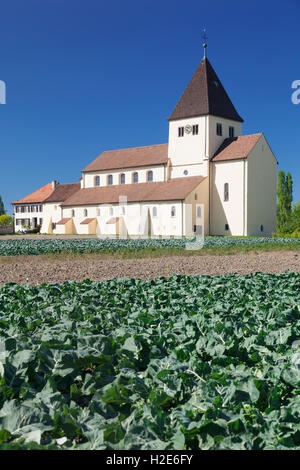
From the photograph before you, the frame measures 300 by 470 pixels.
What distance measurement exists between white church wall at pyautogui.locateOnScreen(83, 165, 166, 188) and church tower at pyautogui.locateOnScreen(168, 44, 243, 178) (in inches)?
65.0

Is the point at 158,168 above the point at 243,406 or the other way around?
above

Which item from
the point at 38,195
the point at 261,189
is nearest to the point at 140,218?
the point at 261,189

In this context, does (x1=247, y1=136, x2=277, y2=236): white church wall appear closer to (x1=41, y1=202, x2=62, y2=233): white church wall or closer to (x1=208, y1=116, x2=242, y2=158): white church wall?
(x1=208, y1=116, x2=242, y2=158): white church wall

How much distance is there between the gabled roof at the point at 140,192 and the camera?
45859 millimetres

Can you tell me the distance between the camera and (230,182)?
45.4m

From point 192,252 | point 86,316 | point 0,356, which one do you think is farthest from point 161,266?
point 0,356

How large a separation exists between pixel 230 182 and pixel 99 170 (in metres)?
19.9

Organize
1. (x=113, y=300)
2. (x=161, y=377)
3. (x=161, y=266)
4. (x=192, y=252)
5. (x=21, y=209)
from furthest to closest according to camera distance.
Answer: (x=21, y=209) → (x=192, y=252) → (x=161, y=266) → (x=113, y=300) → (x=161, y=377)

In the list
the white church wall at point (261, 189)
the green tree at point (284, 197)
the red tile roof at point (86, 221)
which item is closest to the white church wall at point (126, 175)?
the red tile roof at point (86, 221)

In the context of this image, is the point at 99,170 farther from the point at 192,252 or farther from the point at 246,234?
the point at 192,252

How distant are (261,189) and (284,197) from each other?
333 cm

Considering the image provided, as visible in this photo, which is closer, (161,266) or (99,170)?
(161,266)

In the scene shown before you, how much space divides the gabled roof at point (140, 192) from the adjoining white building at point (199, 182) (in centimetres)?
10

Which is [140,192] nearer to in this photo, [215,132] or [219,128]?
[215,132]
